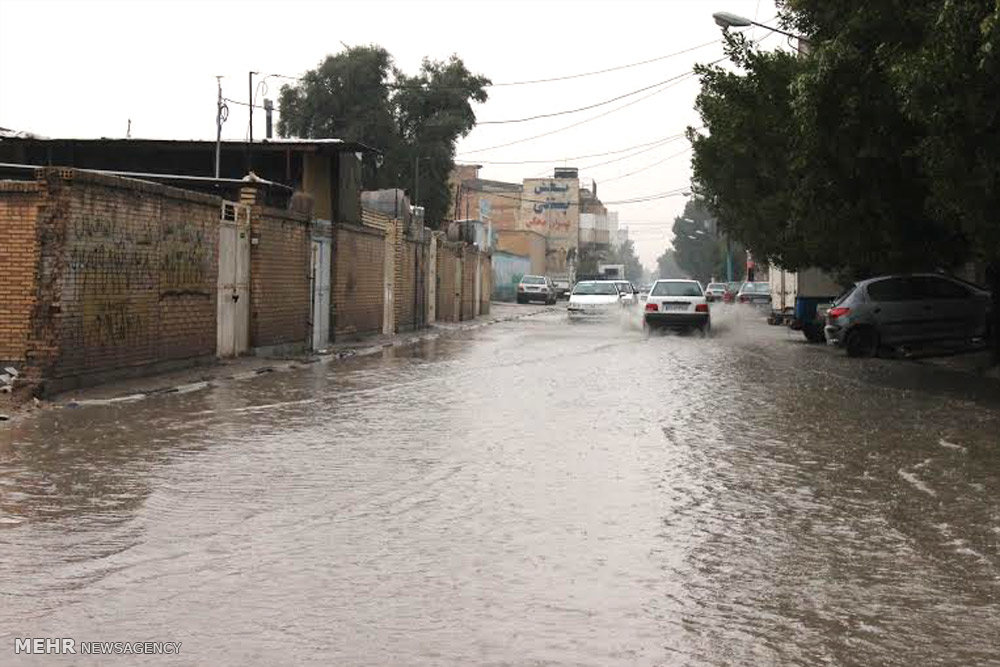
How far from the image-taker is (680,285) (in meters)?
34.4

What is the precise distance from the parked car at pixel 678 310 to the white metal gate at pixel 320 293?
11052 mm

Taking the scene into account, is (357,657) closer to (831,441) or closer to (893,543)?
(893,543)

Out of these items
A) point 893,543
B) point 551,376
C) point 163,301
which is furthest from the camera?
point 551,376

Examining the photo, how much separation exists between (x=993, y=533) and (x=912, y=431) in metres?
5.07

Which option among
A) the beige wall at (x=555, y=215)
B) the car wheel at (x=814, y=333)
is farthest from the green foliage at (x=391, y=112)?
the beige wall at (x=555, y=215)

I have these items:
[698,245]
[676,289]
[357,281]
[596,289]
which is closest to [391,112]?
[596,289]

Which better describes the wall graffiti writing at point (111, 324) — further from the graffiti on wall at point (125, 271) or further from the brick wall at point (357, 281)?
the brick wall at point (357, 281)

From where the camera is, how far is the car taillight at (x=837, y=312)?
2380cm

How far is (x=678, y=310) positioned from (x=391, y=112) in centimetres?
3309

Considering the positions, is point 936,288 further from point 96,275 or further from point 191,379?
point 96,275

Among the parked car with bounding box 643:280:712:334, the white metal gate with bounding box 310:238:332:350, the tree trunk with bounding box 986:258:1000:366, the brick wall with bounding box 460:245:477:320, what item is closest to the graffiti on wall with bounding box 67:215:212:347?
the white metal gate with bounding box 310:238:332:350

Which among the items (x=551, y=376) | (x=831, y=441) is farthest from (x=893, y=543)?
(x=551, y=376)

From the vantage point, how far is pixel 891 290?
76.7ft

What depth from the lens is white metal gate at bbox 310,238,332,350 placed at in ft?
81.9
